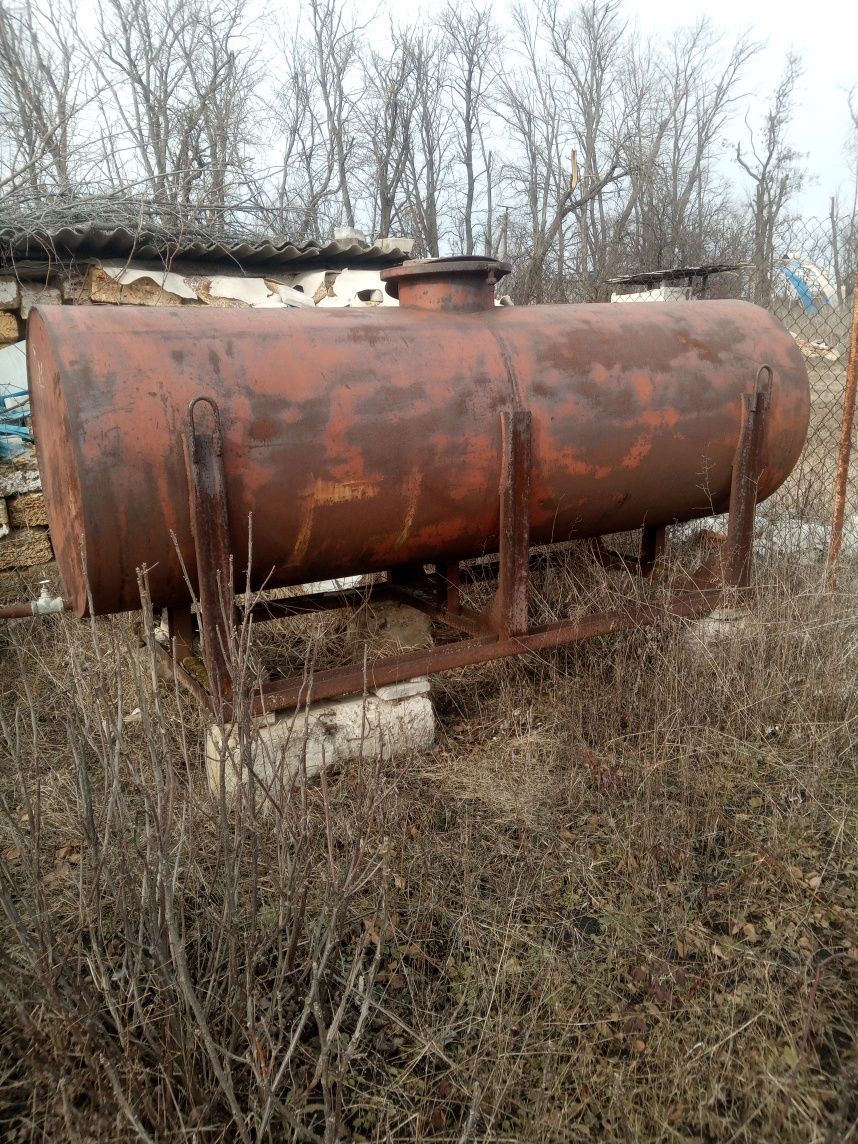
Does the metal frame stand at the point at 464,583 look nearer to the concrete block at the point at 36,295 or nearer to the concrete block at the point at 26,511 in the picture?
the concrete block at the point at 26,511

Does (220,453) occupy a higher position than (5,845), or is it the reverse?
(220,453)

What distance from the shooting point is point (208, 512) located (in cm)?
272

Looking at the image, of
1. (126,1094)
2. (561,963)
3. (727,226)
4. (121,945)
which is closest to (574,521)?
(561,963)

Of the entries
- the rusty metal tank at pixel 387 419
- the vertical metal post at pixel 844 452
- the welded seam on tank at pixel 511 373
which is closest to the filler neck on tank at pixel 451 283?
the rusty metal tank at pixel 387 419

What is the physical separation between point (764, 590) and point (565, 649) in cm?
106

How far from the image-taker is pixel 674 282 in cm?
1648

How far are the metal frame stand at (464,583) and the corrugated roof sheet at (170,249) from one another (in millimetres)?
2497

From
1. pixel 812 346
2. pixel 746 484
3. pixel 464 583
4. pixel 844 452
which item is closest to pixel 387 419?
pixel 464 583

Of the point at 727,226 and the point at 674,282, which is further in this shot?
the point at 727,226

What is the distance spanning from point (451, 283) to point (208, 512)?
144 centimetres

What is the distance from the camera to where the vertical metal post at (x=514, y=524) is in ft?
10.4

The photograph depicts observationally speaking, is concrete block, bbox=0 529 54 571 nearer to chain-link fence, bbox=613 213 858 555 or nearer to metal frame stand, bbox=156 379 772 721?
metal frame stand, bbox=156 379 772 721

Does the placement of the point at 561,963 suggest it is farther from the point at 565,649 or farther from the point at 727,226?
the point at 727,226

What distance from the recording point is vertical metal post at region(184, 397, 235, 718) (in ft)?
8.77
